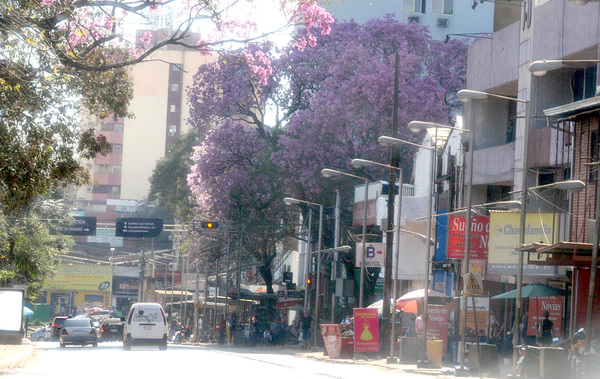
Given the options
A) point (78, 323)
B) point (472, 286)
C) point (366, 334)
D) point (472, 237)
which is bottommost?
point (78, 323)

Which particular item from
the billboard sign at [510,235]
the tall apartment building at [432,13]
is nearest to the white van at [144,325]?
the billboard sign at [510,235]

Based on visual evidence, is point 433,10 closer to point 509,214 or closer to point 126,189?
point 509,214

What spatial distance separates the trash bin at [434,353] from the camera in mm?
29727

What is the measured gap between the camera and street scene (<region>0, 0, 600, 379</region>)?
57.4ft

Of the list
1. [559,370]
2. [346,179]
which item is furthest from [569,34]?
[346,179]

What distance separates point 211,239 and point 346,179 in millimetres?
10532

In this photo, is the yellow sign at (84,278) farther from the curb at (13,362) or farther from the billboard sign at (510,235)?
the billboard sign at (510,235)

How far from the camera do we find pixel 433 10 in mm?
64938

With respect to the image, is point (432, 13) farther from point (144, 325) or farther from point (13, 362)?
point (13, 362)

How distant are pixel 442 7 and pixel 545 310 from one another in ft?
121

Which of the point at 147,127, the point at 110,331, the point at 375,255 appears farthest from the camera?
the point at 147,127

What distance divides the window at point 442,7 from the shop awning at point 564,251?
4137cm

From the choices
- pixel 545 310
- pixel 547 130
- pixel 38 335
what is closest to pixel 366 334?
pixel 545 310

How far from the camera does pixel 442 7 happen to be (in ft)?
214
